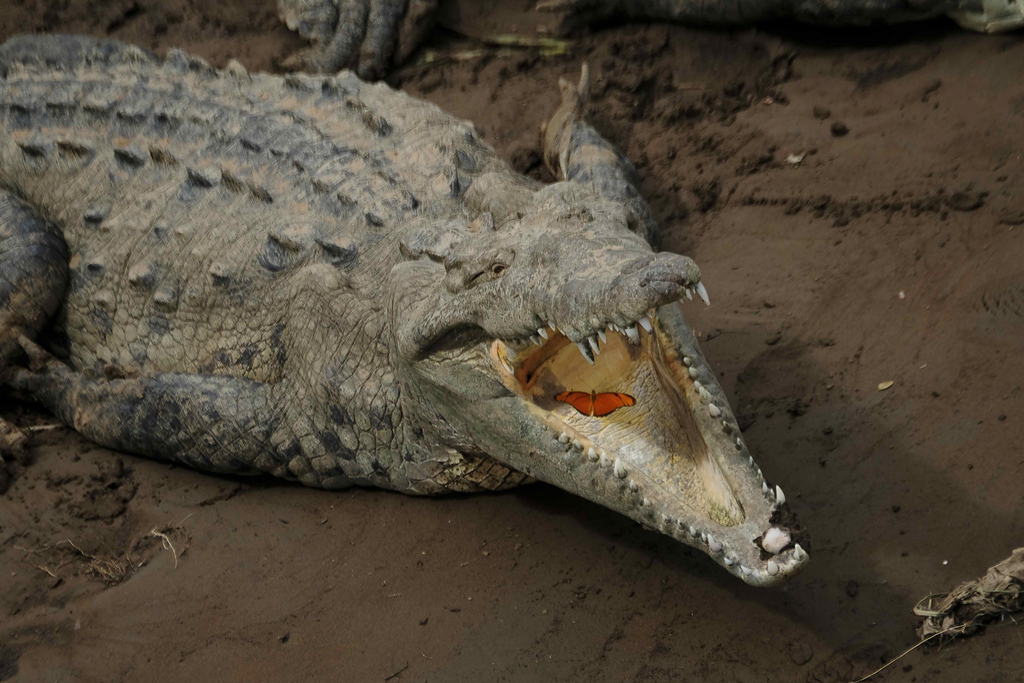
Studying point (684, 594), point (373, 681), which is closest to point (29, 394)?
point (373, 681)

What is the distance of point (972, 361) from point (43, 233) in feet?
13.4

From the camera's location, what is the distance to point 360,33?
20.5 feet

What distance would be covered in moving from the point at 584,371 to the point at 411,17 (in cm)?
399

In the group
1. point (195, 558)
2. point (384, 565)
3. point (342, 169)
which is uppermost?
point (342, 169)

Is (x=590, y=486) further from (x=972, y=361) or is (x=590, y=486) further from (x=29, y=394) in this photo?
(x=29, y=394)

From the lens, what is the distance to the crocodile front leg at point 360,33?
6.21 metres

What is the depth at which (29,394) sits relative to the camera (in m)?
4.30


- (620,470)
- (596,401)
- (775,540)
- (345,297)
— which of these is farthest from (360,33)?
(775,540)

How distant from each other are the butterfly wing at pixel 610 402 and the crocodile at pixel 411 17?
3166mm

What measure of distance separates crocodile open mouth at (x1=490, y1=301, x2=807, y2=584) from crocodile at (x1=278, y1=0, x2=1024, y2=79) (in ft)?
9.63

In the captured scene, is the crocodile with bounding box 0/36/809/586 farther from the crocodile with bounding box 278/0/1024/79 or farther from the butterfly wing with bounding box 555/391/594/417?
the crocodile with bounding box 278/0/1024/79

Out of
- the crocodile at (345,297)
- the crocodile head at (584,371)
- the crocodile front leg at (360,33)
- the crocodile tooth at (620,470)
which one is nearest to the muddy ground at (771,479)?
the crocodile at (345,297)

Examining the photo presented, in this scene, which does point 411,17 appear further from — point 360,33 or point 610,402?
point 610,402

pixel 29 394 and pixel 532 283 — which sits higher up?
pixel 532 283
